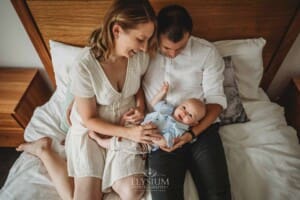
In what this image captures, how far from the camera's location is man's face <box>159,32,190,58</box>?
100 cm

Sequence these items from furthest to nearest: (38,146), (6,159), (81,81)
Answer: (6,159)
(38,146)
(81,81)

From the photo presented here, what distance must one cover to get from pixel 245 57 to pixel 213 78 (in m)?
0.29

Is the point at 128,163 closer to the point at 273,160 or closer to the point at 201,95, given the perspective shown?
the point at 201,95

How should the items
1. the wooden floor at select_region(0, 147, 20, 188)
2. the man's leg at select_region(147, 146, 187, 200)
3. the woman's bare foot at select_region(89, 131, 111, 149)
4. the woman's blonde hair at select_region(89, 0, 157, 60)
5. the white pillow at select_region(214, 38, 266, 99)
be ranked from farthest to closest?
the wooden floor at select_region(0, 147, 20, 188), the white pillow at select_region(214, 38, 266, 99), the woman's bare foot at select_region(89, 131, 111, 149), the man's leg at select_region(147, 146, 187, 200), the woman's blonde hair at select_region(89, 0, 157, 60)

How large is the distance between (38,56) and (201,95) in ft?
3.49

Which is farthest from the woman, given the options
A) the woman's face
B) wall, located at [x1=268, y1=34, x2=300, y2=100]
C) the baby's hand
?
wall, located at [x1=268, y1=34, x2=300, y2=100]

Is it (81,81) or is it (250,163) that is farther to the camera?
(250,163)

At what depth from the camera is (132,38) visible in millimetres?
926

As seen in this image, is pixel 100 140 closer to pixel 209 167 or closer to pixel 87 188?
pixel 87 188

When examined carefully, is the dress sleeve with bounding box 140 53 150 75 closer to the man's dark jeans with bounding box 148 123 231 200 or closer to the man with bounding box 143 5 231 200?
the man with bounding box 143 5 231 200

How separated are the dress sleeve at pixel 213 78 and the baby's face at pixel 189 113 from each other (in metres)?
0.11

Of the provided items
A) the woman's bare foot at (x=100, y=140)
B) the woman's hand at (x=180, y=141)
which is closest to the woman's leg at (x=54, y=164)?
the woman's bare foot at (x=100, y=140)
